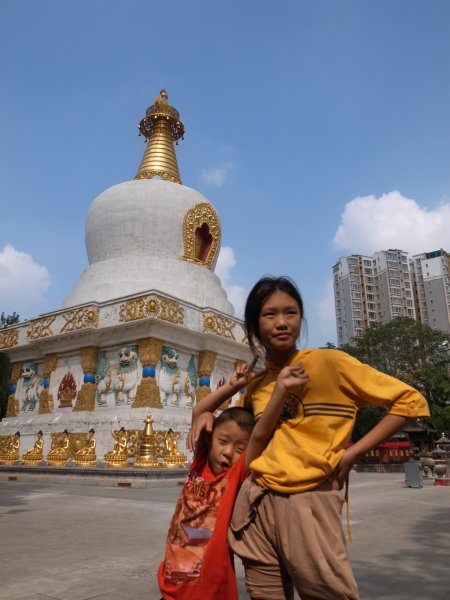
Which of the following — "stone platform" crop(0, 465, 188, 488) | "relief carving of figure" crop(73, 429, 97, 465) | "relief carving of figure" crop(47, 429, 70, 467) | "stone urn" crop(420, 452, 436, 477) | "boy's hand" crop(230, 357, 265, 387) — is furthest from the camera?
"stone urn" crop(420, 452, 436, 477)

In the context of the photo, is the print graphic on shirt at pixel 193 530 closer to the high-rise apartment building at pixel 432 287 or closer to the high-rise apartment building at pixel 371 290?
the high-rise apartment building at pixel 371 290

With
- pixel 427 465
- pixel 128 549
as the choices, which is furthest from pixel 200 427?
pixel 427 465

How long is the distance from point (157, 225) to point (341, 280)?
55934 mm

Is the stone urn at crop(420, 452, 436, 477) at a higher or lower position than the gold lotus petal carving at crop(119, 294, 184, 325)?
lower

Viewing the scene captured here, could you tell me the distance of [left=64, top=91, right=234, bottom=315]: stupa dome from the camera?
19.6 meters

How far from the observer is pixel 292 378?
1783 mm

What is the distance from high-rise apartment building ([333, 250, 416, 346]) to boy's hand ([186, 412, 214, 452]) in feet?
221

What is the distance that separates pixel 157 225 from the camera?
20562 millimetres

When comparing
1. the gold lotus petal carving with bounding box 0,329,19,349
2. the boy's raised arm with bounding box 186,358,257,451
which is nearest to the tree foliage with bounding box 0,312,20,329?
the gold lotus petal carving with bounding box 0,329,19,349

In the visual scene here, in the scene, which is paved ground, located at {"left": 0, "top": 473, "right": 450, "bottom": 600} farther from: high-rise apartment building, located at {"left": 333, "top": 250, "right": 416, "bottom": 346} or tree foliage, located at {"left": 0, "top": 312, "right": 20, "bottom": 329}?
high-rise apartment building, located at {"left": 333, "top": 250, "right": 416, "bottom": 346}

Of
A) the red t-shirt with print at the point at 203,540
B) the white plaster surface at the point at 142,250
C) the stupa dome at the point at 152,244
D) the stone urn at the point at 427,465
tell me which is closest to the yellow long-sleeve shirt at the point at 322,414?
the red t-shirt with print at the point at 203,540

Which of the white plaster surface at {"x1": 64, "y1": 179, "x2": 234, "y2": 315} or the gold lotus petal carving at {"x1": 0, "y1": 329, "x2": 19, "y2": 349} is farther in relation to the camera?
the gold lotus petal carving at {"x1": 0, "y1": 329, "x2": 19, "y2": 349}

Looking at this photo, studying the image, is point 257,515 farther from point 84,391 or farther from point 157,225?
point 157,225

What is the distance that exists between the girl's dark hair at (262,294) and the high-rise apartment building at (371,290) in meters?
67.4
